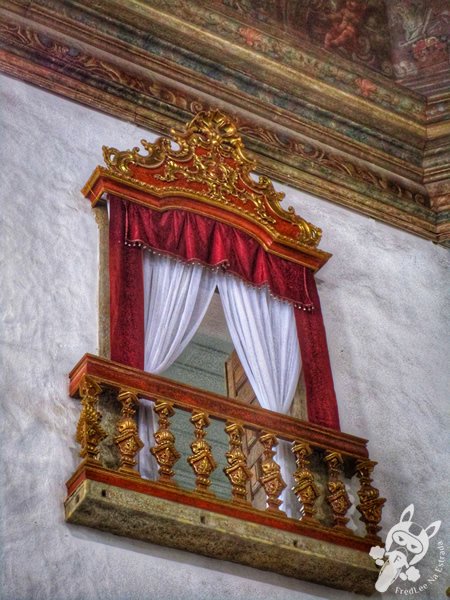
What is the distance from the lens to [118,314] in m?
7.95

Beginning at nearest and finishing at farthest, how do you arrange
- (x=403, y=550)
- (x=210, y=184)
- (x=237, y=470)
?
(x=237, y=470)
(x=403, y=550)
(x=210, y=184)

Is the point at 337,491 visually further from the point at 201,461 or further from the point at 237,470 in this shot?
the point at 201,461

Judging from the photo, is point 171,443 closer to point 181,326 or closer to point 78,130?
point 181,326

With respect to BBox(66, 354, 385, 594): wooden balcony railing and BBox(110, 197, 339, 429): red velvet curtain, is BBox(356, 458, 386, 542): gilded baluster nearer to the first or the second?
BBox(66, 354, 385, 594): wooden balcony railing

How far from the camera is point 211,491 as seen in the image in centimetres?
748

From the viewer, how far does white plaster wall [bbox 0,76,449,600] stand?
6.85 m

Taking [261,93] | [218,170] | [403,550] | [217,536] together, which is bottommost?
[217,536]

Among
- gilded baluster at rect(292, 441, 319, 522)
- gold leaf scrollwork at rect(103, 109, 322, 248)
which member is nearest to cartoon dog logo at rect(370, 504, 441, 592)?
gilded baluster at rect(292, 441, 319, 522)

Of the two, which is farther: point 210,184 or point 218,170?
point 218,170

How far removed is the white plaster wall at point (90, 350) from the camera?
22.5 feet

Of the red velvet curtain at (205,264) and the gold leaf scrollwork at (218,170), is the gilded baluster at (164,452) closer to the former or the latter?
the red velvet curtain at (205,264)

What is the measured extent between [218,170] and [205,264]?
90cm

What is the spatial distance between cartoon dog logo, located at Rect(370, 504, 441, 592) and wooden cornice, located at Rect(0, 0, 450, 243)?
2.86 metres

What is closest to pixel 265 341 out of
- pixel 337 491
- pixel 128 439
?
pixel 337 491
